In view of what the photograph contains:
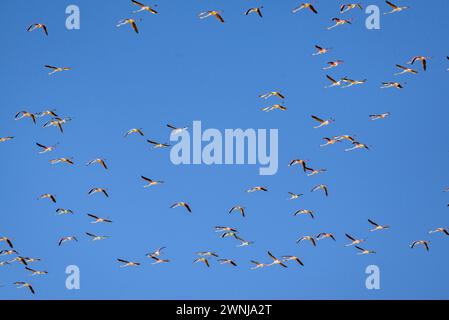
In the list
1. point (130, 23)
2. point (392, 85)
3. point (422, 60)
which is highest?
point (130, 23)

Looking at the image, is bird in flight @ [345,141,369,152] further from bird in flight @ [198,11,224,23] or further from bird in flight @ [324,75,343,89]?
bird in flight @ [198,11,224,23]

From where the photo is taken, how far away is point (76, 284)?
28.0 ft

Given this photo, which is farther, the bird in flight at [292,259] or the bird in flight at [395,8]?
the bird in flight at [395,8]

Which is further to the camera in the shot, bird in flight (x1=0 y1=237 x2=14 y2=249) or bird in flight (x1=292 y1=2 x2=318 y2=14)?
bird in flight (x1=292 y1=2 x2=318 y2=14)

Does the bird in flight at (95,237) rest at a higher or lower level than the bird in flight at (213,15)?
lower

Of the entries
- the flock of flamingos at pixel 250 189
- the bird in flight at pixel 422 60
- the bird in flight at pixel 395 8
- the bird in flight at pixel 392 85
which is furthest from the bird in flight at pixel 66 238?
the bird in flight at pixel 395 8

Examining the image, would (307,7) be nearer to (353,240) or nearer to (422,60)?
(422,60)

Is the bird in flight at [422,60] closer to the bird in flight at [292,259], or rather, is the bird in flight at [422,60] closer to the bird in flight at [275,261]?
the bird in flight at [292,259]

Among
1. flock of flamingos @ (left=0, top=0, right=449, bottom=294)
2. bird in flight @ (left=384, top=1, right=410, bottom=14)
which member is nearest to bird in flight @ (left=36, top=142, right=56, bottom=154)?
flock of flamingos @ (left=0, top=0, right=449, bottom=294)

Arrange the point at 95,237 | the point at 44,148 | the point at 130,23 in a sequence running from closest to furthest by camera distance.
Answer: the point at 95,237 → the point at 44,148 → the point at 130,23

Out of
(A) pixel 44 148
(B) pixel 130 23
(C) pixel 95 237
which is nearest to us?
(C) pixel 95 237

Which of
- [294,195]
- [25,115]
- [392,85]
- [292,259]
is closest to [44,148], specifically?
[25,115]
